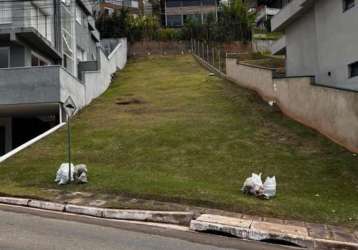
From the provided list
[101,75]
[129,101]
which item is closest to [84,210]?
[129,101]

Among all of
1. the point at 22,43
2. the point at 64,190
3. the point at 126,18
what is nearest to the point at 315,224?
the point at 64,190

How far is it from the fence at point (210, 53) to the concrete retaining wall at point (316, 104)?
59.2 feet

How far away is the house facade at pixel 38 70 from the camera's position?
878 inches

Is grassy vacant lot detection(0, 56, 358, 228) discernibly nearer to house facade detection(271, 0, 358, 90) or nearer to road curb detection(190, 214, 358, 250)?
road curb detection(190, 214, 358, 250)

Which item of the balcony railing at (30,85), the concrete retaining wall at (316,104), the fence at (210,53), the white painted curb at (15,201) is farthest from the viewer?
the fence at (210,53)

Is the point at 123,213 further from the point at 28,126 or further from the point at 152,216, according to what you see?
the point at 28,126

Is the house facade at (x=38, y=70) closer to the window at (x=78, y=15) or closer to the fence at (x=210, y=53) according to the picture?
the window at (x=78, y=15)

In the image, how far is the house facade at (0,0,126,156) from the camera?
22312mm

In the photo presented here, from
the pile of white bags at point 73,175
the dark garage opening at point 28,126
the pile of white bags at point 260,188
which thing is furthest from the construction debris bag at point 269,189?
the dark garage opening at point 28,126

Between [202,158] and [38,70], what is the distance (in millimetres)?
9536

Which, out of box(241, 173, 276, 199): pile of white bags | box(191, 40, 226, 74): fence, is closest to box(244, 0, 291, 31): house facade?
box(191, 40, 226, 74): fence

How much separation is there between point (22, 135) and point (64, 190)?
588 inches

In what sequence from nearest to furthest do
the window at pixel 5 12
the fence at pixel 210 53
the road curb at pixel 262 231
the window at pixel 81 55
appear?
the road curb at pixel 262 231
the window at pixel 5 12
the window at pixel 81 55
the fence at pixel 210 53

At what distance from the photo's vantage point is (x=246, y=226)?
10180 mm
